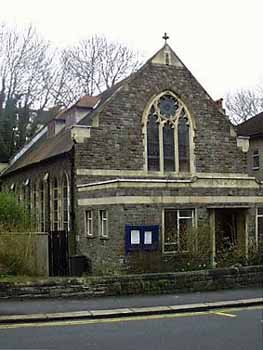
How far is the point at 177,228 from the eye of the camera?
21.9 metres

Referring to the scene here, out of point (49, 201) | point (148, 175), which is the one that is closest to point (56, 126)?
point (49, 201)

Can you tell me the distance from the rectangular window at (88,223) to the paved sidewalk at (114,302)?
957 centimetres

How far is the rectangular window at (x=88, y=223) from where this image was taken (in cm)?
2436

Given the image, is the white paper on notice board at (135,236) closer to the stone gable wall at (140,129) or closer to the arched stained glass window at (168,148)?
the stone gable wall at (140,129)

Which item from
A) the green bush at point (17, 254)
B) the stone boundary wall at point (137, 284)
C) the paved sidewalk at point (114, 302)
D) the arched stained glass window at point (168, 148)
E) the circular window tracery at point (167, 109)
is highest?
the circular window tracery at point (167, 109)

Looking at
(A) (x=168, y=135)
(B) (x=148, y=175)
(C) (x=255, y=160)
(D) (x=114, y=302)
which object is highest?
(A) (x=168, y=135)

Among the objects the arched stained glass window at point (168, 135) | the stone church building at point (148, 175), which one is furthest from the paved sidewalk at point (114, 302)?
the arched stained glass window at point (168, 135)

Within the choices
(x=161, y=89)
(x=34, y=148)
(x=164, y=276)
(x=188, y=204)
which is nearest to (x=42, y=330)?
(x=164, y=276)

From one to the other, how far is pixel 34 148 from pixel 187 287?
27.1 meters

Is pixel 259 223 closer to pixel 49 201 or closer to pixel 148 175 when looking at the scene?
pixel 148 175

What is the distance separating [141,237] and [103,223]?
244 cm

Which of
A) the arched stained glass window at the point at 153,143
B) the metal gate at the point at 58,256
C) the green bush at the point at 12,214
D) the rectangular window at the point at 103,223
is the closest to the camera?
the green bush at the point at 12,214

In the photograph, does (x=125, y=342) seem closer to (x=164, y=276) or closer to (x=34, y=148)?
(x=164, y=276)

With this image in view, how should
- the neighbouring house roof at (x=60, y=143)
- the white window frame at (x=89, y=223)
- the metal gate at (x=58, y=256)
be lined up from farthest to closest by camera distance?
the neighbouring house roof at (x=60, y=143) → the white window frame at (x=89, y=223) → the metal gate at (x=58, y=256)
